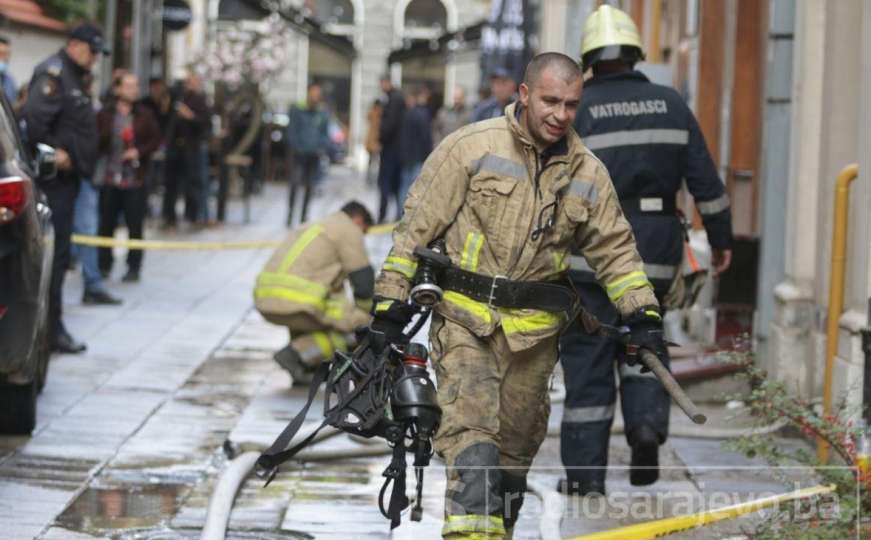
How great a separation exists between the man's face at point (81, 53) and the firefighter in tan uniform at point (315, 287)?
1934mm

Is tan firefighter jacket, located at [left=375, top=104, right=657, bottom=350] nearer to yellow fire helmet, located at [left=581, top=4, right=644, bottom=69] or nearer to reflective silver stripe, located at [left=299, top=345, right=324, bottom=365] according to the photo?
yellow fire helmet, located at [left=581, top=4, right=644, bottom=69]

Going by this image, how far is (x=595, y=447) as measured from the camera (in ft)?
25.2

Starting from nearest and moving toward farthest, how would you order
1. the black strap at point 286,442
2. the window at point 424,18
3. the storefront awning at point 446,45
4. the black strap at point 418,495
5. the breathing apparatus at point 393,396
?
the breathing apparatus at point 393,396, the black strap at point 286,442, the black strap at point 418,495, the storefront awning at point 446,45, the window at point 424,18

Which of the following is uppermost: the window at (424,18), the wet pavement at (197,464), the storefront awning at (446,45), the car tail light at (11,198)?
the window at (424,18)

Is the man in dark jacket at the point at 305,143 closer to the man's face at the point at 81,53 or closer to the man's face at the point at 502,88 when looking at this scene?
the man's face at the point at 502,88

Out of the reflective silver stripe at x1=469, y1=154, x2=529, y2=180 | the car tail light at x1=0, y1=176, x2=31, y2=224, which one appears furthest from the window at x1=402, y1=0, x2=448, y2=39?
the reflective silver stripe at x1=469, y1=154, x2=529, y2=180

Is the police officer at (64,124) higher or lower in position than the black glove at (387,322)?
higher

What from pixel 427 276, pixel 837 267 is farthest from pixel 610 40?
pixel 427 276

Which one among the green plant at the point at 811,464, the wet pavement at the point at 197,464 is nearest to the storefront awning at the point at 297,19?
the wet pavement at the point at 197,464

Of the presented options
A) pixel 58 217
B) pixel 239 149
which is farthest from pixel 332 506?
pixel 239 149

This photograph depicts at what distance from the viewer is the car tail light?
7930 millimetres

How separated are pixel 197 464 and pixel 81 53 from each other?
4205 millimetres

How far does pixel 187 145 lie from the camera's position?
896 inches

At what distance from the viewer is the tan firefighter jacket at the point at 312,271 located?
10828 mm
